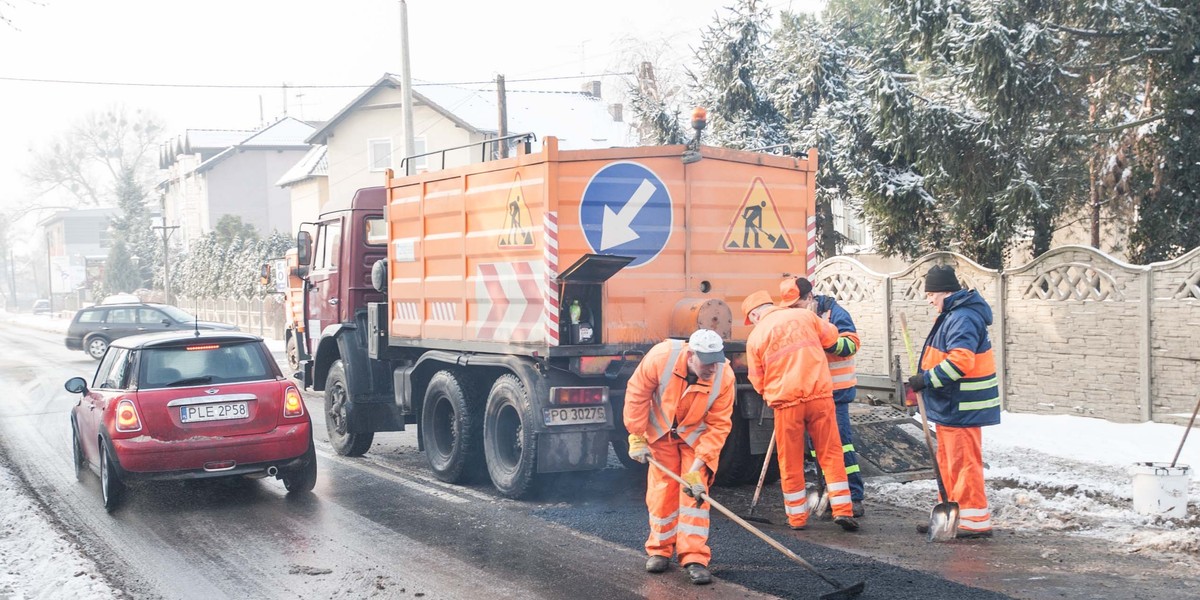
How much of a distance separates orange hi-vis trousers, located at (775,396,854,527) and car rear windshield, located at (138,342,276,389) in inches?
167

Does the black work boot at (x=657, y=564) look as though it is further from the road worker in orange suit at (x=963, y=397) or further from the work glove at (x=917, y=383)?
the work glove at (x=917, y=383)

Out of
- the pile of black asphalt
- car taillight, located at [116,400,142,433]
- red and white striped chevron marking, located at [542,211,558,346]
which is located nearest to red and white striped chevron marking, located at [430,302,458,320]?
red and white striped chevron marking, located at [542,211,558,346]

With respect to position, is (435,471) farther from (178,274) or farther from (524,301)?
(178,274)

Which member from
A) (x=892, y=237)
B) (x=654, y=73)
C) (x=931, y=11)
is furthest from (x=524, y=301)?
(x=654, y=73)

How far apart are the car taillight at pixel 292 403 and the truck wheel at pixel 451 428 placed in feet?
4.03

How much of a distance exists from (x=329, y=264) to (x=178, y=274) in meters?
47.4

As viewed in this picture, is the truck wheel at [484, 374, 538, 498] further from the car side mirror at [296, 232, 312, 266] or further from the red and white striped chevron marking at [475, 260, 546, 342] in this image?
the car side mirror at [296, 232, 312, 266]

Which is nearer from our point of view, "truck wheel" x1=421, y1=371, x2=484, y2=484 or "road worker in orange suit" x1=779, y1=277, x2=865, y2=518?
"road worker in orange suit" x1=779, y1=277, x2=865, y2=518

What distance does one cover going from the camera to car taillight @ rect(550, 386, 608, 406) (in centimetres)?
806

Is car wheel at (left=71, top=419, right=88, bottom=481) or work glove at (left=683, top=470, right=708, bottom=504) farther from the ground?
work glove at (left=683, top=470, right=708, bottom=504)

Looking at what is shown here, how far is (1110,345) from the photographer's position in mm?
11125

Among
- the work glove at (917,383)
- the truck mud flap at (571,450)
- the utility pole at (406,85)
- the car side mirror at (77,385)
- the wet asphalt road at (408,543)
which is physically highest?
the utility pole at (406,85)

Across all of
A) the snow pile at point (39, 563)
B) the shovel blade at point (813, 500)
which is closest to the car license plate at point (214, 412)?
the snow pile at point (39, 563)

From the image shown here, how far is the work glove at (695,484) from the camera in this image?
6.03 meters
